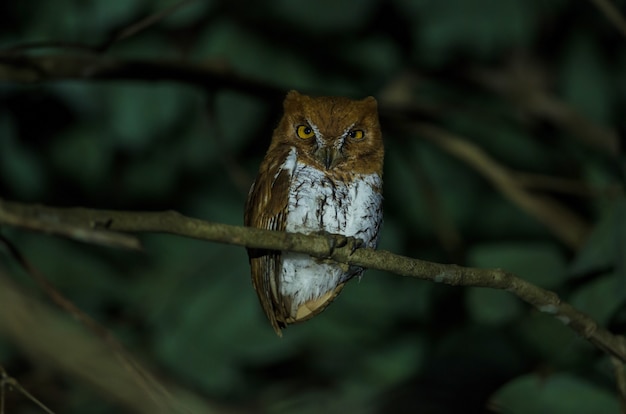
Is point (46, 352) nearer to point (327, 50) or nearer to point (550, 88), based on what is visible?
point (327, 50)

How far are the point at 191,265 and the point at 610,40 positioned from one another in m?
3.44

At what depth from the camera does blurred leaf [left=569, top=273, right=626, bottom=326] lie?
3.43m

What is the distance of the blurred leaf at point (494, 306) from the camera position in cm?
421

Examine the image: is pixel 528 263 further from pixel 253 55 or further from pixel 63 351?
pixel 63 351

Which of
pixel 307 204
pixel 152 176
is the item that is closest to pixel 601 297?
pixel 307 204

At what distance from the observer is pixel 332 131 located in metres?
2.11

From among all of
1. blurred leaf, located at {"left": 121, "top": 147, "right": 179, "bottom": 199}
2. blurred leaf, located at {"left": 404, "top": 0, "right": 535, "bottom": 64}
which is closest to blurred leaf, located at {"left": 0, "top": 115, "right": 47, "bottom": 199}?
blurred leaf, located at {"left": 121, "top": 147, "right": 179, "bottom": 199}

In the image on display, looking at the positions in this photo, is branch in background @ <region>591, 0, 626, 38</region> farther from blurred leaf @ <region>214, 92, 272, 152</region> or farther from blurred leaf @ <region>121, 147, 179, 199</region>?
blurred leaf @ <region>121, 147, 179, 199</region>

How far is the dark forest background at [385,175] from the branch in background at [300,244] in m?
1.49

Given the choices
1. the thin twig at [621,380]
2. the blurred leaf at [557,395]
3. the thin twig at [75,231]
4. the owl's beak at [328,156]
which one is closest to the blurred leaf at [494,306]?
the blurred leaf at [557,395]

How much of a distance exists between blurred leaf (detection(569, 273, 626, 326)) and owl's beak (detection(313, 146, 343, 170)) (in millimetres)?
1778

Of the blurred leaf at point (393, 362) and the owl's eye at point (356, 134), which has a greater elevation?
the blurred leaf at point (393, 362)

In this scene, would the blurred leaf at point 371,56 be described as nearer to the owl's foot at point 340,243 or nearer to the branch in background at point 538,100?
the branch in background at point 538,100

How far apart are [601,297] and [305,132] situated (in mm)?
1971
